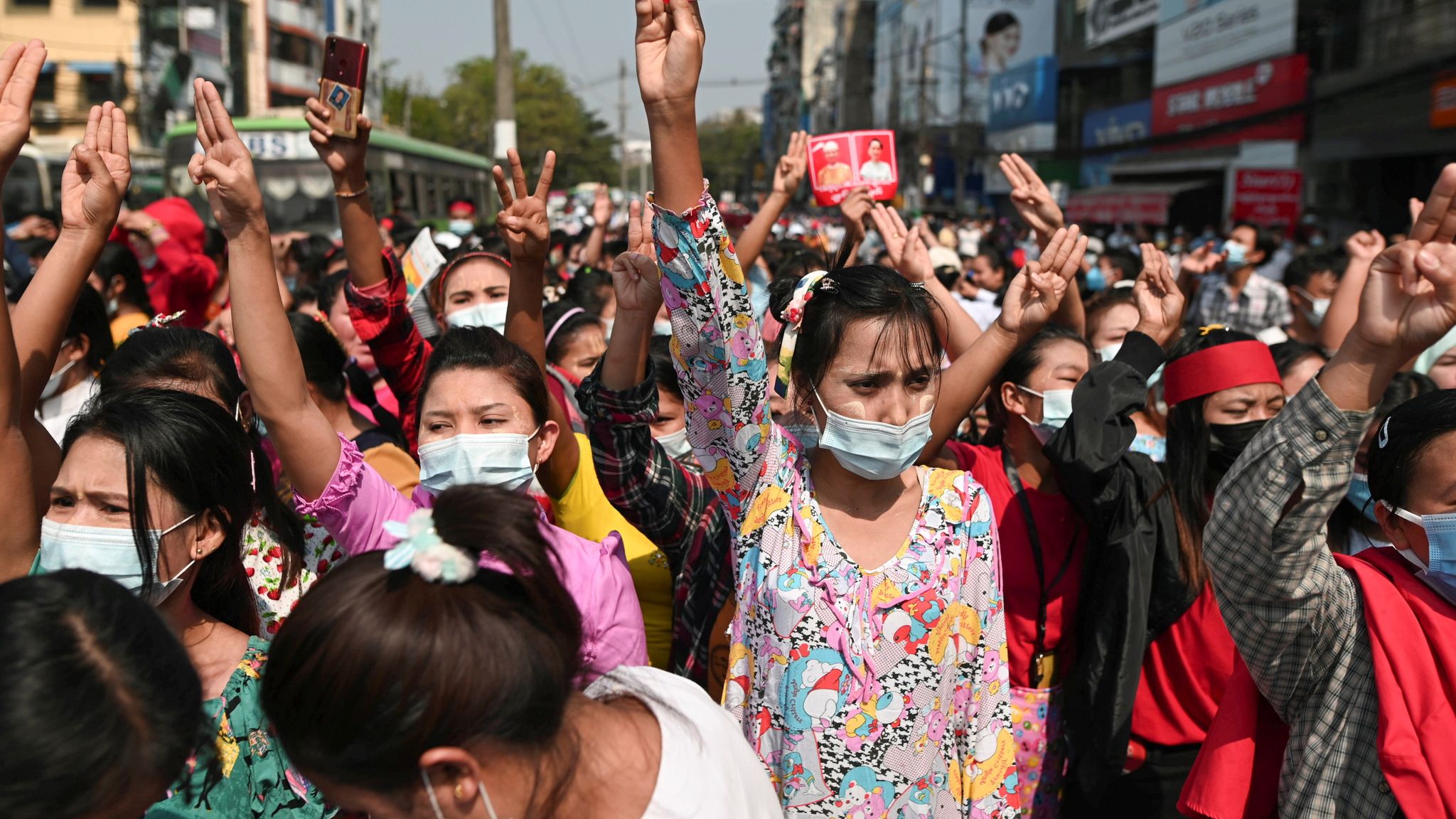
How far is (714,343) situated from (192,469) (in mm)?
988

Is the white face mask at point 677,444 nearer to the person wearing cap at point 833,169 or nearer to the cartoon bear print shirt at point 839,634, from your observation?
the cartoon bear print shirt at point 839,634

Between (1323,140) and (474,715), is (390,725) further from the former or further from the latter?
(1323,140)

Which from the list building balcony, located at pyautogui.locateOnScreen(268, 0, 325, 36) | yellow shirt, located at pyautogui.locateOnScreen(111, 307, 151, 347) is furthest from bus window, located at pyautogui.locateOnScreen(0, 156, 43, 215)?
building balcony, located at pyautogui.locateOnScreen(268, 0, 325, 36)

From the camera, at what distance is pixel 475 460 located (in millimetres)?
2576

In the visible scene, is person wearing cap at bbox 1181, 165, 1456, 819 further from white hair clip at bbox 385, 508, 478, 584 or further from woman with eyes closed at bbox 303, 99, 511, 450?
woman with eyes closed at bbox 303, 99, 511, 450

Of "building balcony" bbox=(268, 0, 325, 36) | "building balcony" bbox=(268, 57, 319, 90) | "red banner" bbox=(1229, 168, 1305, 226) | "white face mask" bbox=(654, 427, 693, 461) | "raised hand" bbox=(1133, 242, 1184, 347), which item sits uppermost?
"building balcony" bbox=(268, 0, 325, 36)

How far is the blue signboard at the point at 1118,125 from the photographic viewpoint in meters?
32.9

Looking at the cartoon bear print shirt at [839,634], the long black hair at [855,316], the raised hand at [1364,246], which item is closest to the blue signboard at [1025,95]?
the raised hand at [1364,246]

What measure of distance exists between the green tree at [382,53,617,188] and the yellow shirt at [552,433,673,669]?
5698cm

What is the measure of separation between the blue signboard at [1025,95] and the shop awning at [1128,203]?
5.90 m

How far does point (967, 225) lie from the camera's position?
26125 mm

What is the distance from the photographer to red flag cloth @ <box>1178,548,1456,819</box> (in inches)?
69.4

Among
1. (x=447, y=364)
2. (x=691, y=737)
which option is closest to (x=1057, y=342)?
(x=447, y=364)

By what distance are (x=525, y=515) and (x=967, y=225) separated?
84.1 feet
